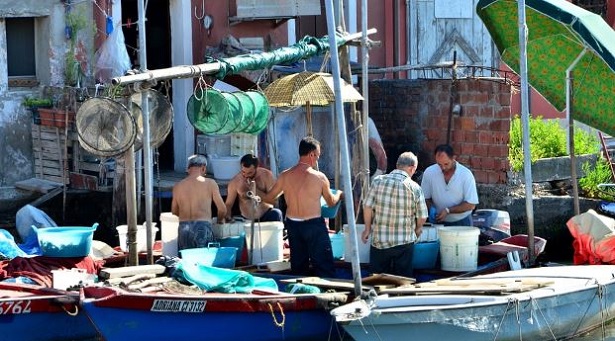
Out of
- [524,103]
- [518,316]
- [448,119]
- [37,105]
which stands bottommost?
[518,316]

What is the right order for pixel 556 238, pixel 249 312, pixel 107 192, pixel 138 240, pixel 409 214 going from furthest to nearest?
pixel 556 238 → pixel 107 192 → pixel 138 240 → pixel 409 214 → pixel 249 312

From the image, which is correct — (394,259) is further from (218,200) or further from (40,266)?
(40,266)

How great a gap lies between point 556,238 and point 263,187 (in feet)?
18.5

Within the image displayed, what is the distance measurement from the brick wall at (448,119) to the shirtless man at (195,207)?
483cm

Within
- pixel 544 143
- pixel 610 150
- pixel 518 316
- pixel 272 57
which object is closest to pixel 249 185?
pixel 272 57

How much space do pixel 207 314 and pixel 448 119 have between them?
6823 millimetres

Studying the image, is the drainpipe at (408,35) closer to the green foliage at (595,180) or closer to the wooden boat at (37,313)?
the green foliage at (595,180)

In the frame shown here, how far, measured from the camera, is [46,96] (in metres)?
16.9

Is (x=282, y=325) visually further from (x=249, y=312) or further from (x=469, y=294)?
(x=469, y=294)

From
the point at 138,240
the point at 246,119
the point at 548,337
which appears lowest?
the point at 548,337

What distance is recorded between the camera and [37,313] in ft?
40.5

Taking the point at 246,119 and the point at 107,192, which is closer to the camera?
the point at 246,119

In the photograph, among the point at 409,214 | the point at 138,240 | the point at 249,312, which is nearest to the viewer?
the point at 249,312

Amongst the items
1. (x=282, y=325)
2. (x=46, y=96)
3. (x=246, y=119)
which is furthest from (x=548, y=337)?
(x=46, y=96)
